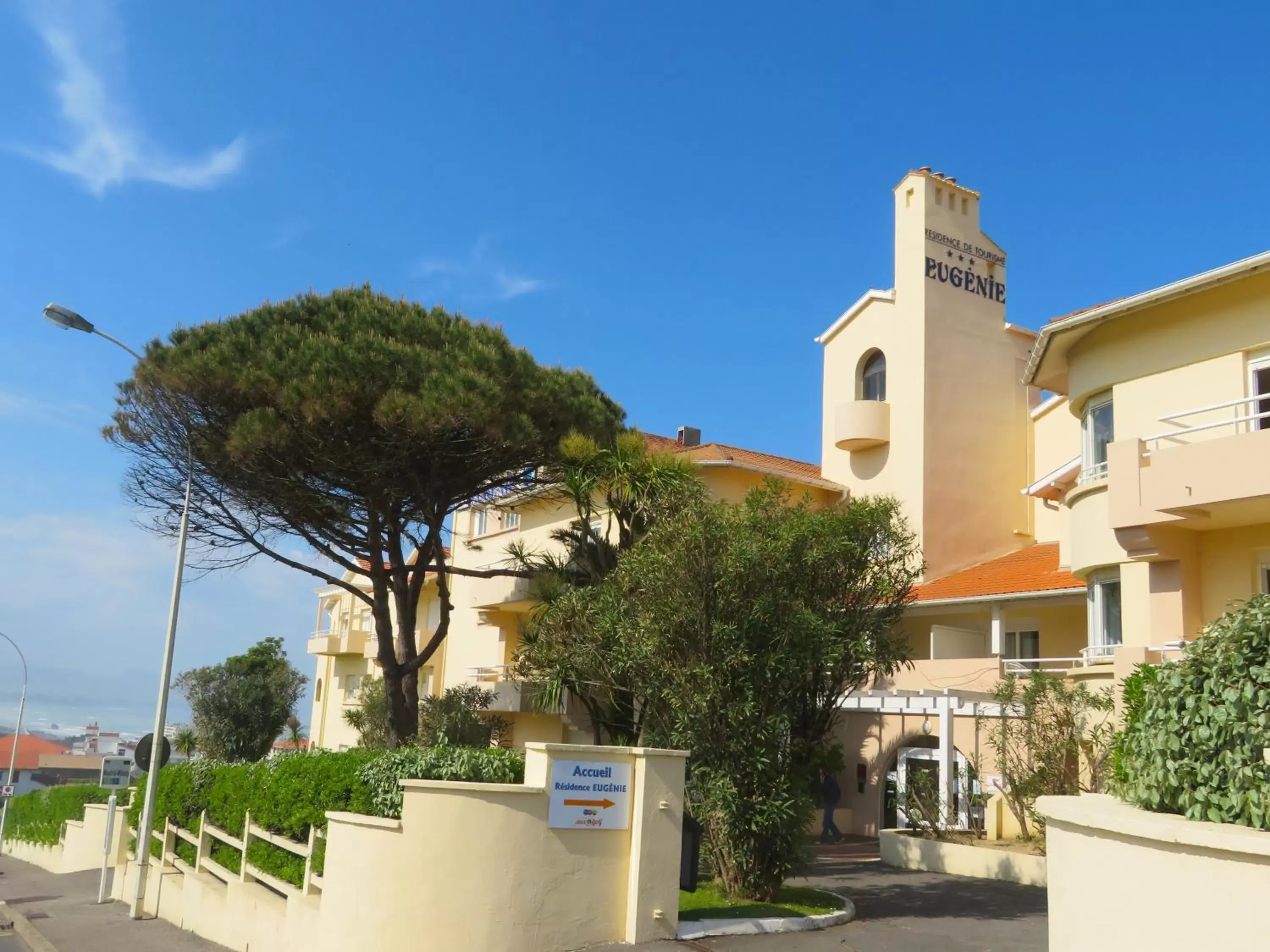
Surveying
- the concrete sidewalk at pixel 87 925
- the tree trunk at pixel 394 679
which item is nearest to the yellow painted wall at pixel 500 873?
the concrete sidewalk at pixel 87 925

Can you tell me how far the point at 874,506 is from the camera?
15602mm

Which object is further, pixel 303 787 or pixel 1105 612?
pixel 1105 612

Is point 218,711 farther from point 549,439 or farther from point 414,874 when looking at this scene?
point 414,874

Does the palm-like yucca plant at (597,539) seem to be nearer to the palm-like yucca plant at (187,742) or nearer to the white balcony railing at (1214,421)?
the white balcony railing at (1214,421)

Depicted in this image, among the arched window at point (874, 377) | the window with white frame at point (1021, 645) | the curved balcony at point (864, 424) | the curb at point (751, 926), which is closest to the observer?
the curb at point (751, 926)

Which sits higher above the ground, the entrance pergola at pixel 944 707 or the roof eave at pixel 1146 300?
the roof eave at pixel 1146 300

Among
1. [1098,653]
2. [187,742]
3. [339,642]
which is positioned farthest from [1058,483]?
[187,742]

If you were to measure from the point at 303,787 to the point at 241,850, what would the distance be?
2918mm

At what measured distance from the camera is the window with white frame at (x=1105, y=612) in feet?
56.9

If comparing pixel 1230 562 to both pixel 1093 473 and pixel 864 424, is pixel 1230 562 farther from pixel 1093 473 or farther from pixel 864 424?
pixel 864 424

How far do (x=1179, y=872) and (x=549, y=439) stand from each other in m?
18.9

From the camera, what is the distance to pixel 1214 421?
15688 mm

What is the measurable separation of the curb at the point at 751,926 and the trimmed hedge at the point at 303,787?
2.37 metres

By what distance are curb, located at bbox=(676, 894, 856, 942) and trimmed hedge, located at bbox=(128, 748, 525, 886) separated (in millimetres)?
2365
